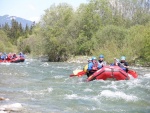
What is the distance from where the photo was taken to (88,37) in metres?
49.8

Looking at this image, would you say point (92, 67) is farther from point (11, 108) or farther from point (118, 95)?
point (11, 108)

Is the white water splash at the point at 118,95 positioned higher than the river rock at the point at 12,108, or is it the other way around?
the river rock at the point at 12,108

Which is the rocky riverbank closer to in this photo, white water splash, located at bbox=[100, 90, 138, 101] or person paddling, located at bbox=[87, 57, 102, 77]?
white water splash, located at bbox=[100, 90, 138, 101]

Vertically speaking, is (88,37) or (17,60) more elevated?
(88,37)

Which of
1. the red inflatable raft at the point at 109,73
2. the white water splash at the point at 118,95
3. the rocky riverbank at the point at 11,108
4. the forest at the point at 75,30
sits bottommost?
the white water splash at the point at 118,95

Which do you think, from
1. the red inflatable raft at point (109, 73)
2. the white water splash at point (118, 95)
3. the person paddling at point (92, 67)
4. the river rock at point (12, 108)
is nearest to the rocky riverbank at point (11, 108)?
the river rock at point (12, 108)

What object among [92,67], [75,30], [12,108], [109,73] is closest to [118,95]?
[109,73]

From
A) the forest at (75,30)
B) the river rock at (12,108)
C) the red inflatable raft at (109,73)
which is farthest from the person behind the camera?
the forest at (75,30)

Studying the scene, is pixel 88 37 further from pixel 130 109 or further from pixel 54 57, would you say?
pixel 130 109

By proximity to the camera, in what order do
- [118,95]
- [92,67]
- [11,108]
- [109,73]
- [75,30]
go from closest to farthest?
[11,108]
[118,95]
[109,73]
[92,67]
[75,30]

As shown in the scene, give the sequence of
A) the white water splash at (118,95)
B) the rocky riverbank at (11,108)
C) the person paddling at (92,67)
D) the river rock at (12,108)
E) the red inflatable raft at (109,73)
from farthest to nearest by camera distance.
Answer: the person paddling at (92,67) → the red inflatable raft at (109,73) → the white water splash at (118,95) → the river rock at (12,108) → the rocky riverbank at (11,108)

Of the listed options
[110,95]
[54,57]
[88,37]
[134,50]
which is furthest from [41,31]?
[110,95]

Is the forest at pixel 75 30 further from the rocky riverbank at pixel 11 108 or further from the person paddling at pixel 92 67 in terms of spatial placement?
the rocky riverbank at pixel 11 108

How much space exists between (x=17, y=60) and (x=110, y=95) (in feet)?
89.4
